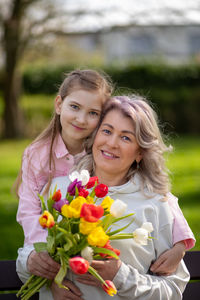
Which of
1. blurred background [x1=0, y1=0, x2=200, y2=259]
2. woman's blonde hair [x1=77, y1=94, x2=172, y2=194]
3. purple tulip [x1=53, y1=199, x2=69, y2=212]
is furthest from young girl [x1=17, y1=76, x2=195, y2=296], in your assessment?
blurred background [x1=0, y1=0, x2=200, y2=259]

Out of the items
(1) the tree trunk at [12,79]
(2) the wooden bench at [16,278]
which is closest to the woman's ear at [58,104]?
(2) the wooden bench at [16,278]

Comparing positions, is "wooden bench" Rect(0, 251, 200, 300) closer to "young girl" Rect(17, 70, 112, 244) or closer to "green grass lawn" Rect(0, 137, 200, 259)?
"young girl" Rect(17, 70, 112, 244)

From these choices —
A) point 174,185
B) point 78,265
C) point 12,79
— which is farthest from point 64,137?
point 12,79

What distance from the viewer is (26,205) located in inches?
121

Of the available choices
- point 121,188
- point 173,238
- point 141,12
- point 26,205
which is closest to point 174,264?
point 173,238

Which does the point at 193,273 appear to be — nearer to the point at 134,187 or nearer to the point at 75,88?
the point at 134,187

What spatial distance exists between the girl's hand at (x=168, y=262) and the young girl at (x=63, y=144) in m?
0.08

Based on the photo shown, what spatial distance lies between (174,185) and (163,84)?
41.8ft

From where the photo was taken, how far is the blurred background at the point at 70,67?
32.3 ft

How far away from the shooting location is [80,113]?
3.18 meters

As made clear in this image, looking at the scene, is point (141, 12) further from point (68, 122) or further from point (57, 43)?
point (68, 122)

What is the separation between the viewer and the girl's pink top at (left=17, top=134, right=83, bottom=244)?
3.02 meters

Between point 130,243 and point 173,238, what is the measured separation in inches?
11.0

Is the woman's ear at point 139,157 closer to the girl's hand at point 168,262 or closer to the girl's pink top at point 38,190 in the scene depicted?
the girl's pink top at point 38,190
